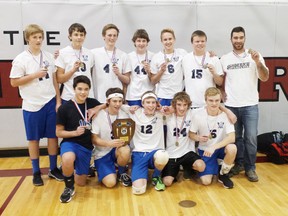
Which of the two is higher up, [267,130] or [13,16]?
[13,16]

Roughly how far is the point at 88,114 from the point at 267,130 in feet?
10.1

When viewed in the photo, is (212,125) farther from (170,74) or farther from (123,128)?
(123,128)

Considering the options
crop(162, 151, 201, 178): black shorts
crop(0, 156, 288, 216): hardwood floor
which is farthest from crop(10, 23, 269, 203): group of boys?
crop(0, 156, 288, 216): hardwood floor

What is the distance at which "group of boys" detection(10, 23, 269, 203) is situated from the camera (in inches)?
140

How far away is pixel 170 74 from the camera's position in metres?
3.97

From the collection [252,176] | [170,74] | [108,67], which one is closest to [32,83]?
[108,67]

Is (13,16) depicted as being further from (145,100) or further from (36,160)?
(145,100)

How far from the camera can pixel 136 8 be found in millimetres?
4785

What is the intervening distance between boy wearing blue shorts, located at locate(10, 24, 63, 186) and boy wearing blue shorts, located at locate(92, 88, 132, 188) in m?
0.55

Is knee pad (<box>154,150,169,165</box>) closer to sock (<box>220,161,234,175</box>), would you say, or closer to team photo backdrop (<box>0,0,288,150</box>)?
sock (<box>220,161,234,175</box>)

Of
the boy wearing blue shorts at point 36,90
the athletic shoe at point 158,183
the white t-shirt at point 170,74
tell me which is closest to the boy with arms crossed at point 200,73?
the white t-shirt at point 170,74

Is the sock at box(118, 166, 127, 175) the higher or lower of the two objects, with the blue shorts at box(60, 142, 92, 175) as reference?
lower

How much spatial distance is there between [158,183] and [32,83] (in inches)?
69.7

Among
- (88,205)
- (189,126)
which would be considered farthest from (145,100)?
(88,205)
